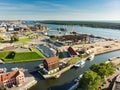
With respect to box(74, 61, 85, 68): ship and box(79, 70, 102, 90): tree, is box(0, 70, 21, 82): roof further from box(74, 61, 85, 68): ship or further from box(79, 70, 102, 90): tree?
box(74, 61, 85, 68): ship

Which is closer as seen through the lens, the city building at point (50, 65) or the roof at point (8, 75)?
the roof at point (8, 75)

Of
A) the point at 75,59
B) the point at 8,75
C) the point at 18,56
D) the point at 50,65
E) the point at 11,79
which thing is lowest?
the point at 18,56

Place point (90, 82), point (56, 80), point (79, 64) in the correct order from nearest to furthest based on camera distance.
Answer: point (90, 82) → point (56, 80) → point (79, 64)

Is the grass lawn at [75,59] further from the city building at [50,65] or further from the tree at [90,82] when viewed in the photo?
the tree at [90,82]

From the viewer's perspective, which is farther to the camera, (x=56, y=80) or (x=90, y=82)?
(x=56, y=80)

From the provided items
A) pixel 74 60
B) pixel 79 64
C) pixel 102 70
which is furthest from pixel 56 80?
pixel 74 60

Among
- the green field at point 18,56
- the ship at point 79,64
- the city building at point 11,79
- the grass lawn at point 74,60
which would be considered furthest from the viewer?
the green field at point 18,56

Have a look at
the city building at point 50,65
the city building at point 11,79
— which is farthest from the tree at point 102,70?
the city building at point 11,79

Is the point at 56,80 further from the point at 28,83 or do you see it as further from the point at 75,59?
the point at 75,59

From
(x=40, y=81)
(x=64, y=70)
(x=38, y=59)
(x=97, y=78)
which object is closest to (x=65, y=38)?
(x=38, y=59)

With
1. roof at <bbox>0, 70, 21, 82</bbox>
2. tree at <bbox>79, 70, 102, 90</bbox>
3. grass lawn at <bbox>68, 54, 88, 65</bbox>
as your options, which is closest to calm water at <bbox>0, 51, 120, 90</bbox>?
grass lawn at <bbox>68, 54, 88, 65</bbox>

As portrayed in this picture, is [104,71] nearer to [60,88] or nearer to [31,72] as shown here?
[60,88]
